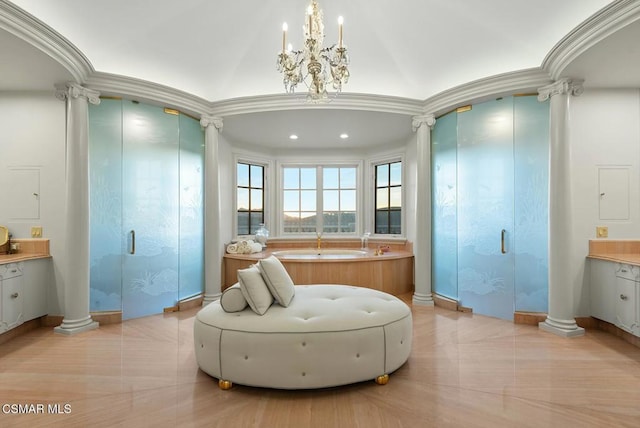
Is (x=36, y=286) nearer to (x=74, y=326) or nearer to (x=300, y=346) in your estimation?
(x=74, y=326)

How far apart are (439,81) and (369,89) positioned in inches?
35.4

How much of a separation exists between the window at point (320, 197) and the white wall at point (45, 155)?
11.2 ft

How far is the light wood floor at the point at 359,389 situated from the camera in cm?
177

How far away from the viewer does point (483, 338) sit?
2.99 m

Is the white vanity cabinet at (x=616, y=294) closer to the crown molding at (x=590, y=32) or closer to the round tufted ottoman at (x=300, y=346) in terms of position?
the crown molding at (x=590, y=32)

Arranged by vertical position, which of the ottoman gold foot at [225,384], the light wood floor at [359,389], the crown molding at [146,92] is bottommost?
the light wood floor at [359,389]

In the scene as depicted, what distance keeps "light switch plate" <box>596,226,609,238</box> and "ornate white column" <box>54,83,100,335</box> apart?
A: 18.0 feet

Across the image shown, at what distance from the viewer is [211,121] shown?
4176 mm

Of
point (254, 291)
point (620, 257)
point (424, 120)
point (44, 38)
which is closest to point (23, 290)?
point (44, 38)

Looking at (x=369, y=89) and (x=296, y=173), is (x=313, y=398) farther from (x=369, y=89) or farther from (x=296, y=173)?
(x=296, y=173)

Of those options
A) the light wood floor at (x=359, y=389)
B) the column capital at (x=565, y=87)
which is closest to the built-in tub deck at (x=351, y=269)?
the light wood floor at (x=359, y=389)

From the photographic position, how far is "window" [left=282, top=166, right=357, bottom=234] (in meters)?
6.01

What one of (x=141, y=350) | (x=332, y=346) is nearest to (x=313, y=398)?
(x=332, y=346)

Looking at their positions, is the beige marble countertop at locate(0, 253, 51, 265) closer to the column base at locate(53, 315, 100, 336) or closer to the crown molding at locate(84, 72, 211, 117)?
the column base at locate(53, 315, 100, 336)
